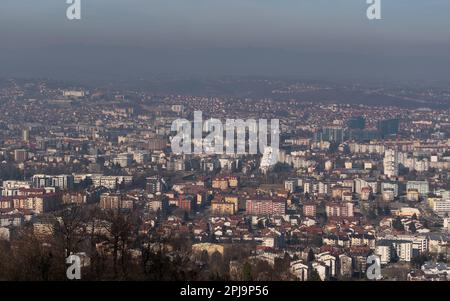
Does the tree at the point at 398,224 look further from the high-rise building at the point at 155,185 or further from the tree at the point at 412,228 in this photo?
the high-rise building at the point at 155,185

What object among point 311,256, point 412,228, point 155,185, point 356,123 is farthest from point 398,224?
point 356,123

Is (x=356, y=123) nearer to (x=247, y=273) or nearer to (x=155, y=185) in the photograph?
(x=155, y=185)

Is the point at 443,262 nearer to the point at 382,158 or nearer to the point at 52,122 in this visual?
the point at 382,158
